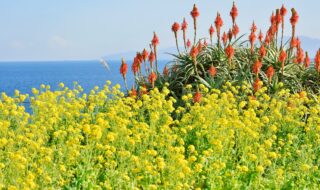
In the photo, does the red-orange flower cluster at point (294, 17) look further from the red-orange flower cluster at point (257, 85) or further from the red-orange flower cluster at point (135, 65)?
the red-orange flower cluster at point (135, 65)

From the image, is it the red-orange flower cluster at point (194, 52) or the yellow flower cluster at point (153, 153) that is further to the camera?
the red-orange flower cluster at point (194, 52)

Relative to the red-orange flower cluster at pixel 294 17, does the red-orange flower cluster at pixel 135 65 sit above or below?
below

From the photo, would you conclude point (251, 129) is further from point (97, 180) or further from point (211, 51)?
point (211, 51)

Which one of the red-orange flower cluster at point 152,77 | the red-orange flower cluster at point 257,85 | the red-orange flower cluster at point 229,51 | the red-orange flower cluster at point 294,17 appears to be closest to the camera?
the red-orange flower cluster at point 257,85

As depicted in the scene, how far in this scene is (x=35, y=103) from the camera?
28.6 feet

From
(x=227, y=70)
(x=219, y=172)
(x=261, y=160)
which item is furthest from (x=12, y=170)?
(x=227, y=70)

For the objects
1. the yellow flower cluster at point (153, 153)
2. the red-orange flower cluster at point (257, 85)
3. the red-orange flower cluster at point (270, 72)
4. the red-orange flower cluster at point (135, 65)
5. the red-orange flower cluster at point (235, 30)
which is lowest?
the yellow flower cluster at point (153, 153)

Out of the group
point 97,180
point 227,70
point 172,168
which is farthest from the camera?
point 227,70

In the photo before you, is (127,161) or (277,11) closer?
(127,161)

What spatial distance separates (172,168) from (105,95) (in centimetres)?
362

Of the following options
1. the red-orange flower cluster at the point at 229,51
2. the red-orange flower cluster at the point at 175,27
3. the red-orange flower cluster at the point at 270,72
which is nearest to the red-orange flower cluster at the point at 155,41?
the red-orange flower cluster at the point at 175,27

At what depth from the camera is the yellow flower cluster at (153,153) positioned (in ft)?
19.4

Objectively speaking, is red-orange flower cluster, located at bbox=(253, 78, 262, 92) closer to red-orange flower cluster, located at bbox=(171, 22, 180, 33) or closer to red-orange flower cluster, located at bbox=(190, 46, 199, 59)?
red-orange flower cluster, located at bbox=(190, 46, 199, 59)

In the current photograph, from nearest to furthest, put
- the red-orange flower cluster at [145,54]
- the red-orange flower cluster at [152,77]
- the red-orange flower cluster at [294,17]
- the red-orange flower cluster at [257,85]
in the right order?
the red-orange flower cluster at [257,85] → the red-orange flower cluster at [152,77] → the red-orange flower cluster at [145,54] → the red-orange flower cluster at [294,17]
